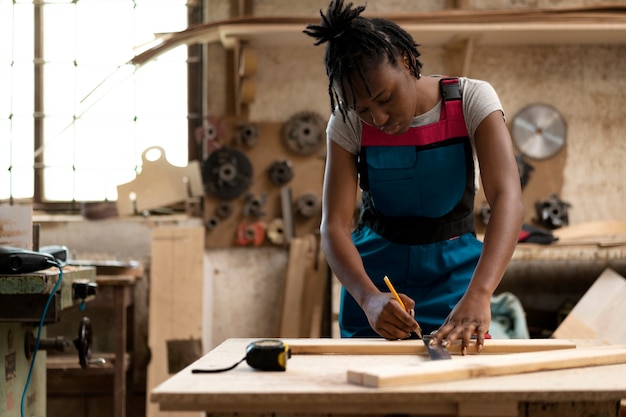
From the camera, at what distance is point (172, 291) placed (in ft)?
14.3

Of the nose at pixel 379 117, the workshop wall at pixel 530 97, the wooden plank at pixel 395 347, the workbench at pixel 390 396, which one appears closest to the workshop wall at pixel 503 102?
the workshop wall at pixel 530 97

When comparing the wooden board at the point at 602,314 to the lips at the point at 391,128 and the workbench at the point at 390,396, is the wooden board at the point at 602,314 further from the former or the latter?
the workbench at the point at 390,396

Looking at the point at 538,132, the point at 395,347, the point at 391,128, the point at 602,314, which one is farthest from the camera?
the point at 538,132

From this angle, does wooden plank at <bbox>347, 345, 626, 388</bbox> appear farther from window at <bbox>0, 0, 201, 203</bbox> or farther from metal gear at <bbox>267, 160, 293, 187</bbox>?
window at <bbox>0, 0, 201, 203</bbox>

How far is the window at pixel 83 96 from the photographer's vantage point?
490cm

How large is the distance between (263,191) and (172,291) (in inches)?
32.6

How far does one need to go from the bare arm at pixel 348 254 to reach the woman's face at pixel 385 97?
20 cm

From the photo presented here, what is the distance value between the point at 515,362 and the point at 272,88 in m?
3.51

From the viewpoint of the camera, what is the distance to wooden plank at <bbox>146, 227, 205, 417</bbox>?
14.2 feet

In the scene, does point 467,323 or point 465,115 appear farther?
point 465,115

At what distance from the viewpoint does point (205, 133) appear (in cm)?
475

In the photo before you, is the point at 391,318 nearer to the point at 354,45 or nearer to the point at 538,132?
the point at 354,45

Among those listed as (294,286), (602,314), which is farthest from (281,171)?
(602,314)

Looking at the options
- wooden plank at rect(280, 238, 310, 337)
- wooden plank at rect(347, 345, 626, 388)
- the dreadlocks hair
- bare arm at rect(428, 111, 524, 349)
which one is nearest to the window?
wooden plank at rect(280, 238, 310, 337)
